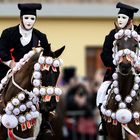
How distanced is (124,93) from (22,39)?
230 centimetres

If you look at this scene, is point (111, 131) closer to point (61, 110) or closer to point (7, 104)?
point (7, 104)

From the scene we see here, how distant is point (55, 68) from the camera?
17.5m

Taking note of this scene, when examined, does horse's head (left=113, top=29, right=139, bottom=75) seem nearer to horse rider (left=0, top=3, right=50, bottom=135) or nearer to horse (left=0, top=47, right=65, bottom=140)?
horse (left=0, top=47, right=65, bottom=140)

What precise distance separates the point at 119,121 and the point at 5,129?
207 cm

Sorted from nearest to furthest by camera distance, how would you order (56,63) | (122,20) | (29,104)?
(56,63) < (29,104) < (122,20)

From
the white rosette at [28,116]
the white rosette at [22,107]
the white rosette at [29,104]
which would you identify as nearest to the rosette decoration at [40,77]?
the white rosette at [29,104]

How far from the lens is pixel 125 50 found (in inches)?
680

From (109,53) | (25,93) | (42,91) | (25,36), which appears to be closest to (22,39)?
(25,36)

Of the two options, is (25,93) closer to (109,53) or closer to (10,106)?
(10,106)

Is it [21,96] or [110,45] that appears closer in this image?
[21,96]

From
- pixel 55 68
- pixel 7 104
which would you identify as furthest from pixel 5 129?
pixel 55 68

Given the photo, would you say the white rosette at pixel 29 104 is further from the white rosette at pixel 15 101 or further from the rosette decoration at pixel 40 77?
the rosette decoration at pixel 40 77

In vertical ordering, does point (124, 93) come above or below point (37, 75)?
below

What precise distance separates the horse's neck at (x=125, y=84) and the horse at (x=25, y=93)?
3.70 feet
